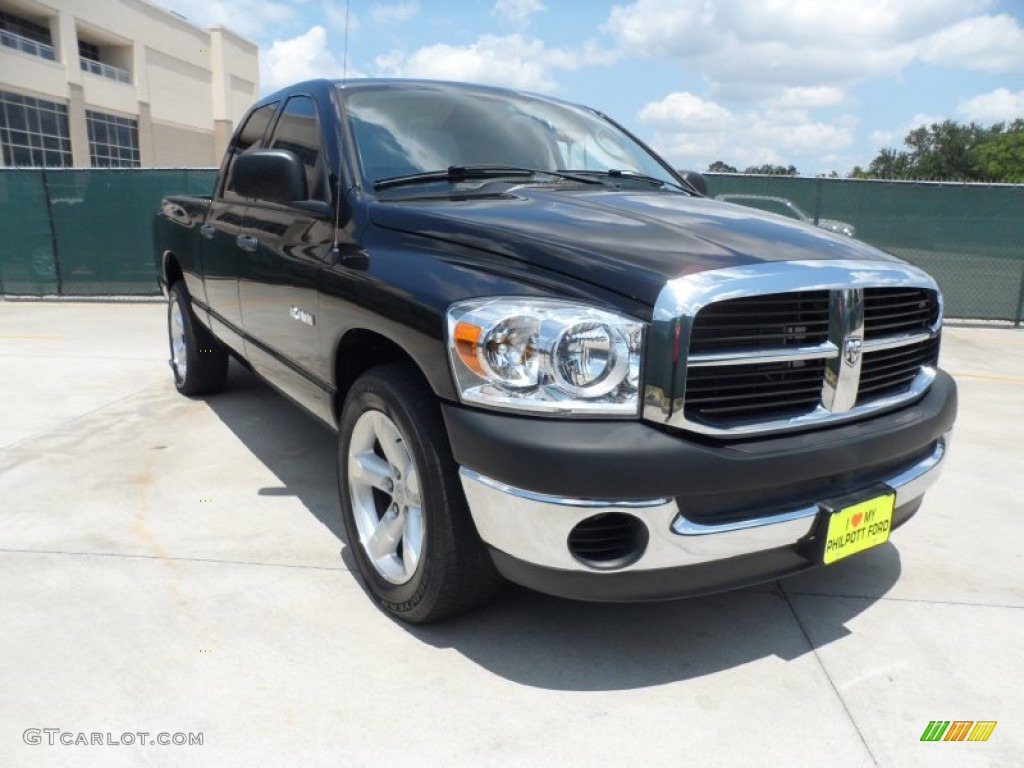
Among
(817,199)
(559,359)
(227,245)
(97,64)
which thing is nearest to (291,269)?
(227,245)

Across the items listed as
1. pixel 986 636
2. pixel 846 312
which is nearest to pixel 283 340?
pixel 846 312

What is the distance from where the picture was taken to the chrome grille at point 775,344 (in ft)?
6.90

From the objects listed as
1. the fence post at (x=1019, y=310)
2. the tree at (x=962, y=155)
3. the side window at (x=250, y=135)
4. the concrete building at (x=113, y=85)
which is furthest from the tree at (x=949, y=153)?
the side window at (x=250, y=135)

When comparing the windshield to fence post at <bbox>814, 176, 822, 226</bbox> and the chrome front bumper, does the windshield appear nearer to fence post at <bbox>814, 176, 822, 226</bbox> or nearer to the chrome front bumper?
the chrome front bumper

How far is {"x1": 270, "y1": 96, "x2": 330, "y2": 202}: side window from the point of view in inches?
129

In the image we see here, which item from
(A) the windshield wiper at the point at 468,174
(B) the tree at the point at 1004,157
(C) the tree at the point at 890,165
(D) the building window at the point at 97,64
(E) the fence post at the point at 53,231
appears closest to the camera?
(A) the windshield wiper at the point at 468,174

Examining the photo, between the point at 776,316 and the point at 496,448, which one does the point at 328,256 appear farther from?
the point at 776,316

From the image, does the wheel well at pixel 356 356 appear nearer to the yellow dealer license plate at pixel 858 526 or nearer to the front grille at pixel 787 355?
the front grille at pixel 787 355

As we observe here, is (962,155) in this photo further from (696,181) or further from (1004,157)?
(696,181)

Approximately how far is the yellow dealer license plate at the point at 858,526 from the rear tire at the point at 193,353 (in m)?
4.13

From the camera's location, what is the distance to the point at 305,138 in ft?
11.7

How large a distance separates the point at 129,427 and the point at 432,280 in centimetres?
333

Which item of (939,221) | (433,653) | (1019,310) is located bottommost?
(433,653)

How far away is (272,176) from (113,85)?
47.5 m
